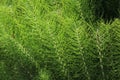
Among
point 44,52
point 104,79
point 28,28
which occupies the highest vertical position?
point 28,28

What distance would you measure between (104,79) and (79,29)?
17.1 inches

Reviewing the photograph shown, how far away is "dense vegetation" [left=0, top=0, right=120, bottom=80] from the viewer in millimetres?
2295

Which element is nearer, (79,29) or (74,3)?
(79,29)

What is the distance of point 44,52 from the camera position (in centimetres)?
247

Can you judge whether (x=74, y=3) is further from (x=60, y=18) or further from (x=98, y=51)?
(x=98, y=51)

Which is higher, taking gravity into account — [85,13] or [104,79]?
[85,13]

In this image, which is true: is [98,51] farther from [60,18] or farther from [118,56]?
[60,18]

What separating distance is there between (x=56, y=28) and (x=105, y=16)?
0.37 meters

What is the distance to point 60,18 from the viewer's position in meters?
2.32

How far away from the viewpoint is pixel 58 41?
2.36 metres

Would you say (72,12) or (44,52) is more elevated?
(72,12)

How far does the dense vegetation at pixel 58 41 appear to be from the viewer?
90.4 inches

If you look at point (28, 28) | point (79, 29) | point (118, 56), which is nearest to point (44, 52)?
point (28, 28)

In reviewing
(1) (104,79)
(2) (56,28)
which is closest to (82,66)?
(1) (104,79)
